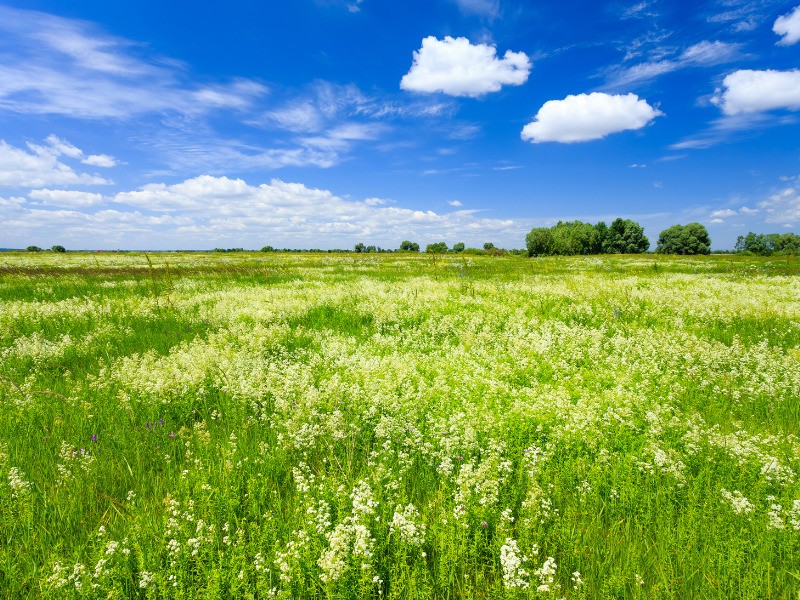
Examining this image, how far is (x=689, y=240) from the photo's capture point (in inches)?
5640

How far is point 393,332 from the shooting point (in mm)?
11070

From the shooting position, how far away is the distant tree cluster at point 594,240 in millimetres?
128000

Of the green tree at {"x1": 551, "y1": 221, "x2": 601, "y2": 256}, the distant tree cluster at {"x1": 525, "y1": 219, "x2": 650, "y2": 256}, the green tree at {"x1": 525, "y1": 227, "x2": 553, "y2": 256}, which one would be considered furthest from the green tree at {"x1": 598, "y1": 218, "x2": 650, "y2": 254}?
the green tree at {"x1": 525, "y1": 227, "x2": 553, "y2": 256}

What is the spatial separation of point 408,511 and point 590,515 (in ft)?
6.30

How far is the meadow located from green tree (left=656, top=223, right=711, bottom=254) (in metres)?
172

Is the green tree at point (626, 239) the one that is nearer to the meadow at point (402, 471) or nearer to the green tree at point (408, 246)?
the green tree at point (408, 246)

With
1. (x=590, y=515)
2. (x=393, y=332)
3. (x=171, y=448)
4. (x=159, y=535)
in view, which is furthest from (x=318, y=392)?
(x=393, y=332)

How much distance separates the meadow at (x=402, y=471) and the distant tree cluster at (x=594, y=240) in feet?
415

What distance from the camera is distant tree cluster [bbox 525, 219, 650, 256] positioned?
128000mm

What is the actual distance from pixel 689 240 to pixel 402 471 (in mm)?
181066

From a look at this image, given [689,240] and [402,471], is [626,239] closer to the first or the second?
[689,240]

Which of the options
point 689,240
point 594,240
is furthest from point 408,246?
point 689,240

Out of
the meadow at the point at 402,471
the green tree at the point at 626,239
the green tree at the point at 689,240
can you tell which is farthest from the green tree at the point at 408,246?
the meadow at the point at 402,471

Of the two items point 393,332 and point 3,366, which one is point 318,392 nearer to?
point 393,332
